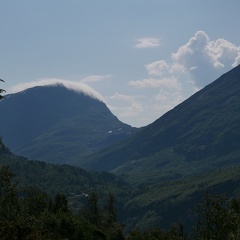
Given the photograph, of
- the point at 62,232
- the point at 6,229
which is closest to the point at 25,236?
the point at 6,229

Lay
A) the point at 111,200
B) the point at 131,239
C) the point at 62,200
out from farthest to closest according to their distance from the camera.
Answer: the point at 111,200
the point at 131,239
the point at 62,200

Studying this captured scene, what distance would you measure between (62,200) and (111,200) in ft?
Answer: 98.6

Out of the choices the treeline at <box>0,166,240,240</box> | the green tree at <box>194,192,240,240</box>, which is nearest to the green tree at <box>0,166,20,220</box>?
the treeline at <box>0,166,240,240</box>

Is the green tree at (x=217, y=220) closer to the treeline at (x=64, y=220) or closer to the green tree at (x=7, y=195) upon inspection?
the treeline at (x=64, y=220)

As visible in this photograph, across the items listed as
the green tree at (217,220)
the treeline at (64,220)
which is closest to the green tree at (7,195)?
the treeline at (64,220)

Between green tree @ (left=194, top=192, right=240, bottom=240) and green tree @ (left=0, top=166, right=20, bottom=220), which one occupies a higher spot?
green tree @ (left=0, top=166, right=20, bottom=220)

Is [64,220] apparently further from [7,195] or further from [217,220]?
[217,220]

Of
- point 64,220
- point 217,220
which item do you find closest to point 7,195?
point 64,220

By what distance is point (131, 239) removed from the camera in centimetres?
14062

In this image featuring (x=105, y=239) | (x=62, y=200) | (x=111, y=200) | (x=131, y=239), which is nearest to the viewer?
(x=105, y=239)

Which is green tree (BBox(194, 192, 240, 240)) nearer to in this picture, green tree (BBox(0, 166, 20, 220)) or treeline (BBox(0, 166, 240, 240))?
treeline (BBox(0, 166, 240, 240))

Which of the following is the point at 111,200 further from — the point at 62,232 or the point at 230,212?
the point at 230,212

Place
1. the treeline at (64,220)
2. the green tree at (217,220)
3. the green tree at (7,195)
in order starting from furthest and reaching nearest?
the green tree at (7,195)
the green tree at (217,220)
the treeline at (64,220)

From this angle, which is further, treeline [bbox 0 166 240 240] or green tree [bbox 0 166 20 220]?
green tree [bbox 0 166 20 220]
